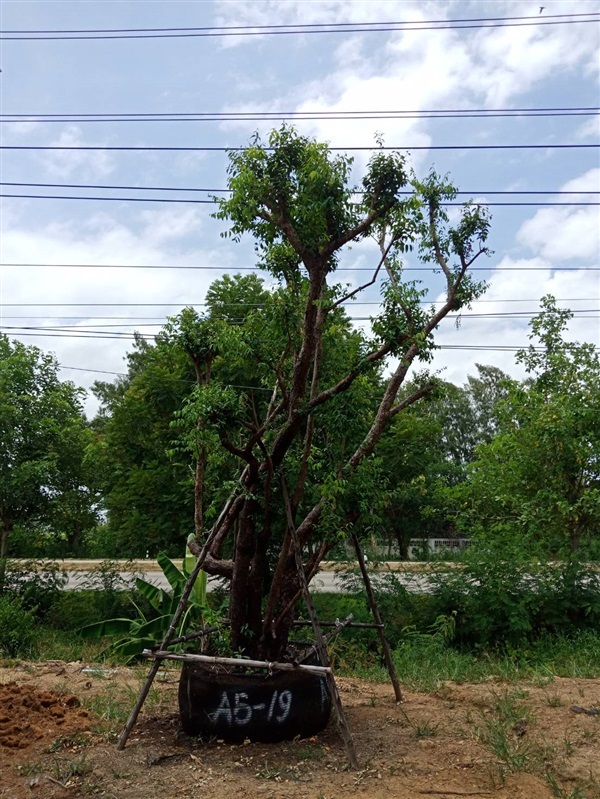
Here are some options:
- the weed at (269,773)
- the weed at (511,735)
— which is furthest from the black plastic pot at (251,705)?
the weed at (511,735)

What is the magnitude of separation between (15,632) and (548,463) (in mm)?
9439

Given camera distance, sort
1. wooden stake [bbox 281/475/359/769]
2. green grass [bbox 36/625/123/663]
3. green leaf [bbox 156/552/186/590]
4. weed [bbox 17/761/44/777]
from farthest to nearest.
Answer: green grass [bbox 36/625/123/663] → green leaf [bbox 156/552/186/590] → wooden stake [bbox 281/475/359/769] → weed [bbox 17/761/44/777]

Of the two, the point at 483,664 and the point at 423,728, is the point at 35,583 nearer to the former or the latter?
the point at 483,664

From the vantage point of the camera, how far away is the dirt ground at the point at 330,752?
5.04 m

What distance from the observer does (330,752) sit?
5824 mm

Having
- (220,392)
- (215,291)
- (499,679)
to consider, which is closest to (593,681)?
(499,679)

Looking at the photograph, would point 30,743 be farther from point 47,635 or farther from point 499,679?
point 47,635

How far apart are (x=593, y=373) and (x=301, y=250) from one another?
346 inches

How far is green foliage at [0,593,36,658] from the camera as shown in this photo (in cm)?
1191

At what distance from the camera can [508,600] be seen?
40.0ft

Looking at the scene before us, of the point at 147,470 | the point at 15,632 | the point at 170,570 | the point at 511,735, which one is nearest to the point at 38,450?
the point at 147,470

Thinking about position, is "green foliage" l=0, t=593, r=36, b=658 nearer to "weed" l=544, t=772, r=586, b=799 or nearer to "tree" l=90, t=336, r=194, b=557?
"tree" l=90, t=336, r=194, b=557

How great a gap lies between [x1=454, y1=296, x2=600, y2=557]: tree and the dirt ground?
526 centimetres

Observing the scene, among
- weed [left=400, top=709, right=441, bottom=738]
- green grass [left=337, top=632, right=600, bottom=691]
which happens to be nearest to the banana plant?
green grass [left=337, top=632, right=600, bottom=691]
